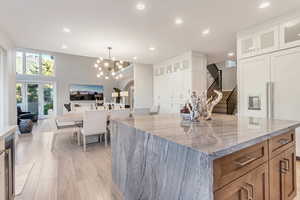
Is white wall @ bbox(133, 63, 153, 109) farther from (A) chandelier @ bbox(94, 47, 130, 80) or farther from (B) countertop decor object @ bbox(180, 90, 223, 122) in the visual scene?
(B) countertop decor object @ bbox(180, 90, 223, 122)

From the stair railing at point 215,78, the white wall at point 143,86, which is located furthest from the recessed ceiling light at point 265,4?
the stair railing at point 215,78

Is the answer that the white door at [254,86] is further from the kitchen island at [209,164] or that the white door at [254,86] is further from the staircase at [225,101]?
the staircase at [225,101]

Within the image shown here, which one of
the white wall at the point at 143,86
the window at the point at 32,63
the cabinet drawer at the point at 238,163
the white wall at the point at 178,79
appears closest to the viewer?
the cabinet drawer at the point at 238,163

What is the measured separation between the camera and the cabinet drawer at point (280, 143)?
126 centimetres

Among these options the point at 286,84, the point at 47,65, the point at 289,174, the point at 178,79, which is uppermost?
the point at 47,65

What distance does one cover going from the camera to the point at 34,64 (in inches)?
387

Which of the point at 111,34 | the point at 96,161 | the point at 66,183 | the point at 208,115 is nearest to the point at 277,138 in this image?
the point at 208,115

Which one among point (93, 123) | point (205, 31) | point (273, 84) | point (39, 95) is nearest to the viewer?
point (273, 84)

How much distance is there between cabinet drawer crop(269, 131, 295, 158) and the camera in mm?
1258

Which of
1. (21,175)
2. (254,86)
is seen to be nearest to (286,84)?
(254,86)

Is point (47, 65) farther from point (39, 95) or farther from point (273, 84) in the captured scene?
point (273, 84)

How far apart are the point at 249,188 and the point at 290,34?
3.48 meters

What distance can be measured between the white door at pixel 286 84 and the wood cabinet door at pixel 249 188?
2.65 metres

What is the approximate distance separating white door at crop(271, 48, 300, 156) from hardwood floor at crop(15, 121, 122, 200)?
3444 millimetres
